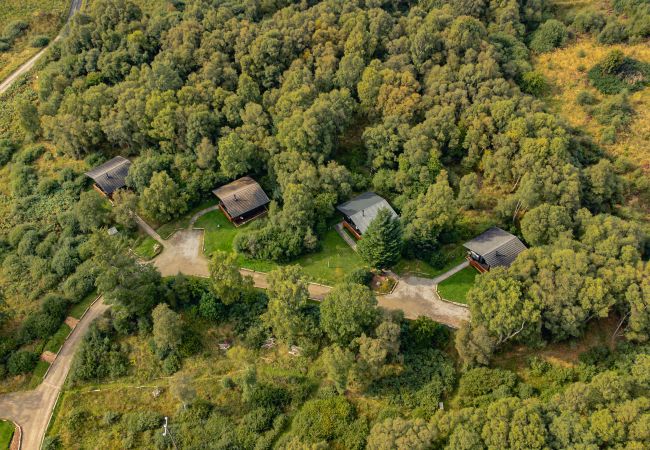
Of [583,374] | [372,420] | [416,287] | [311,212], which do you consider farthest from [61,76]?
[583,374]

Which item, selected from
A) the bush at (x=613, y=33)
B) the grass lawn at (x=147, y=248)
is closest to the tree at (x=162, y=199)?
the grass lawn at (x=147, y=248)

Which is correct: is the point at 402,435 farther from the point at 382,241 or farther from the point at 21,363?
the point at 21,363

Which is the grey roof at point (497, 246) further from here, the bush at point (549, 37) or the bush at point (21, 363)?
the bush at point (21, 363)

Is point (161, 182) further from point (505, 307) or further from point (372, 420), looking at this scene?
point (505, 307)

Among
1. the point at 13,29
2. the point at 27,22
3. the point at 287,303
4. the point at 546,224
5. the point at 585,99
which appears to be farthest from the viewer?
the point at 27,22

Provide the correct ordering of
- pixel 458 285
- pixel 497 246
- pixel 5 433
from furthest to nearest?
pixel 458 285
pixel 497 246
pixel 5 433

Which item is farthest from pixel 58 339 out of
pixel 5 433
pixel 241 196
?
pixel 241 196
